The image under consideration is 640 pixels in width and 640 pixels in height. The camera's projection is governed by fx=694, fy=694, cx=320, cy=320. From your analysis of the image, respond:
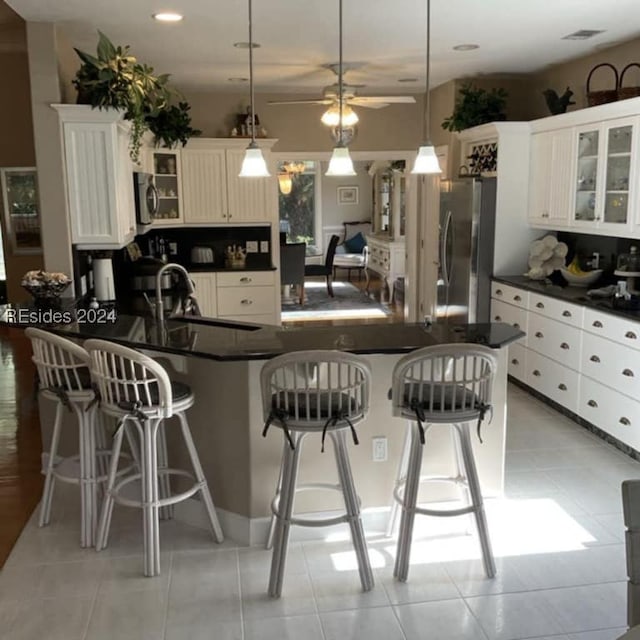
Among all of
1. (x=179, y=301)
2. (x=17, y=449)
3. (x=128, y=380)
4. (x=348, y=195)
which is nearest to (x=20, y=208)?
(x=179, y=301)

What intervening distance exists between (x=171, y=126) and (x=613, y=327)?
4.14m

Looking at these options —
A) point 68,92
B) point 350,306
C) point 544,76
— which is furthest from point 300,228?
point 68,92

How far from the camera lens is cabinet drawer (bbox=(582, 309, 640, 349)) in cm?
404

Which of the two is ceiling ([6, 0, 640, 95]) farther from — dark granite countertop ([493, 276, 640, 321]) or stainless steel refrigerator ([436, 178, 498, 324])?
dark granite countertop ([493, 276, 640, 321])

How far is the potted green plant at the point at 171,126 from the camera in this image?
6180mm

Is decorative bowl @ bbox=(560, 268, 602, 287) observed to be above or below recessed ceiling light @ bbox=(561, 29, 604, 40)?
below

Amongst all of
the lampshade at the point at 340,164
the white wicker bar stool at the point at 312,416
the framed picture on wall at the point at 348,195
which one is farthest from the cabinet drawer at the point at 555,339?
the framed picture on wall at the point at 348,195

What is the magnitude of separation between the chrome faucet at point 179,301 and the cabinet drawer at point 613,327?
2514 mm

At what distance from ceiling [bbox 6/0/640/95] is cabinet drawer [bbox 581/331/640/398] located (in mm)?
1980

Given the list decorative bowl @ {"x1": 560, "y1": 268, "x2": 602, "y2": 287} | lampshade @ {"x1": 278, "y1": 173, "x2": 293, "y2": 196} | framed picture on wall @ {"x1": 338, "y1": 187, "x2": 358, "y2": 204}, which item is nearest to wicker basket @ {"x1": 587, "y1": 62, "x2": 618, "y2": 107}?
decorative bowl @ {"x1": 560, "y1": 268, "x2": 602, "y2": 287}

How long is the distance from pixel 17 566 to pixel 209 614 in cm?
95

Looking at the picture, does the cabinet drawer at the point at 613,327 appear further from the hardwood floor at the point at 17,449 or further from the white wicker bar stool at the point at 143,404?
the hardwood floor at the point at 17,449

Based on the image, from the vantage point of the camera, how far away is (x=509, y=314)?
562cm

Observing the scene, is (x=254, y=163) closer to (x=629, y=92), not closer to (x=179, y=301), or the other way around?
(x=179, y=301)
